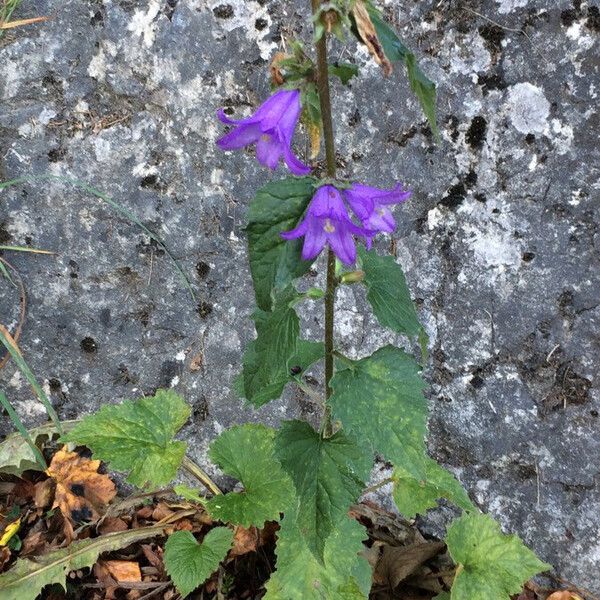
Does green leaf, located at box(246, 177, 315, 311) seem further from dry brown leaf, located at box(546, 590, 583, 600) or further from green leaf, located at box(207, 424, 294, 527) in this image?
dry brown leaf, located at box(546, 590, 583, 600)

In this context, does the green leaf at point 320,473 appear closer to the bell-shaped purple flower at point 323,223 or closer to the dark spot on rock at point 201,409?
the bell-shaped purple flower at point 323,223

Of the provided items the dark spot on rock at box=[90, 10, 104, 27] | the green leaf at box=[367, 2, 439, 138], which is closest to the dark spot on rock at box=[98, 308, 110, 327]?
the dark spot on rock at box=[90, 10, 104, 27]

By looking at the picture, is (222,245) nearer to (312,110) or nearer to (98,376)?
(98,376)

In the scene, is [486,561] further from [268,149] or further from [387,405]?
[268,149]

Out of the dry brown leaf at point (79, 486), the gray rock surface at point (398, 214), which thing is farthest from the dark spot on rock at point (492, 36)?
the dry brown leaf at point (79, 486)

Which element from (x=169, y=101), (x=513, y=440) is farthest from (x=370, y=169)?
(x=513, y=440)

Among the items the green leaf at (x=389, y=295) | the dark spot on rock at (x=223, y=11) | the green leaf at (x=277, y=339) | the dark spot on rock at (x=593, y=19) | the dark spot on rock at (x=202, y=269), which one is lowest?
the dark spot on rock at (x=202, y=269)
